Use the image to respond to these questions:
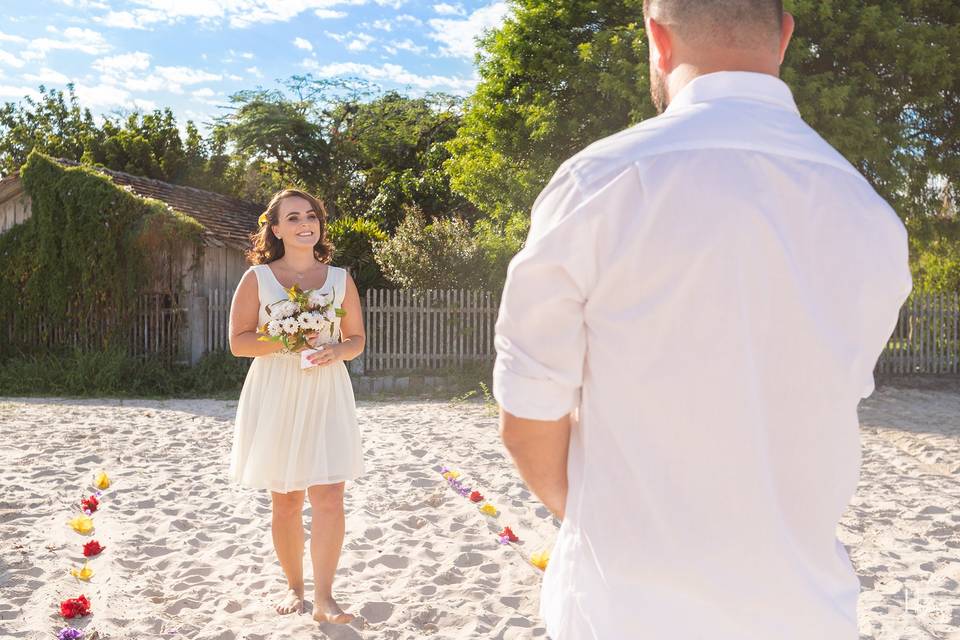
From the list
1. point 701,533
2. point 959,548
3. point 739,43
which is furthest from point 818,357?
point 959,548

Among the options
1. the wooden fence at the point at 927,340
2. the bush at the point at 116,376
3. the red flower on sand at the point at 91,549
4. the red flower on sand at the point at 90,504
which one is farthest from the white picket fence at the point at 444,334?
the red flower on sand at the point at 91,549

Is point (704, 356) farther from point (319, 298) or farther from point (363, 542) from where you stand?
point (363, 542)

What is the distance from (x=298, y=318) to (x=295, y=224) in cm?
54

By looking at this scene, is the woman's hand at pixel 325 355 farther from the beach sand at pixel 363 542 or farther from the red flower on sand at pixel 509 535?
the red flower on sand at pixel 509 535

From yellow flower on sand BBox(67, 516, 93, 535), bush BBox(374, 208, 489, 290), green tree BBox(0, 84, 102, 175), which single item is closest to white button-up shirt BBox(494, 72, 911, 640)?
yellow flower on sand BBox(67, 516, 93, 535)

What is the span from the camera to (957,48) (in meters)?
14.5

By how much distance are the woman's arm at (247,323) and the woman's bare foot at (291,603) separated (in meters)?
1.30

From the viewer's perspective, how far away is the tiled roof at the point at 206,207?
58.1ft

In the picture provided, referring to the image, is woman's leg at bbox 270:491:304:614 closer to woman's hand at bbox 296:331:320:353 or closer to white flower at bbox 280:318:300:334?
woman's hand at bbox 296:331:320:353

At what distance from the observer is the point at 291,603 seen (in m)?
4.41

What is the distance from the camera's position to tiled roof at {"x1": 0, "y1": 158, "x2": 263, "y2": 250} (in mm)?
17703

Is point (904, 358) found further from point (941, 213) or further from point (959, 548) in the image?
point (959, 548)

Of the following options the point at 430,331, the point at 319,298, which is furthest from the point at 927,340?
the point at 319,298

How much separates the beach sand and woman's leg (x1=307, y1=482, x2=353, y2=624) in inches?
4.8
